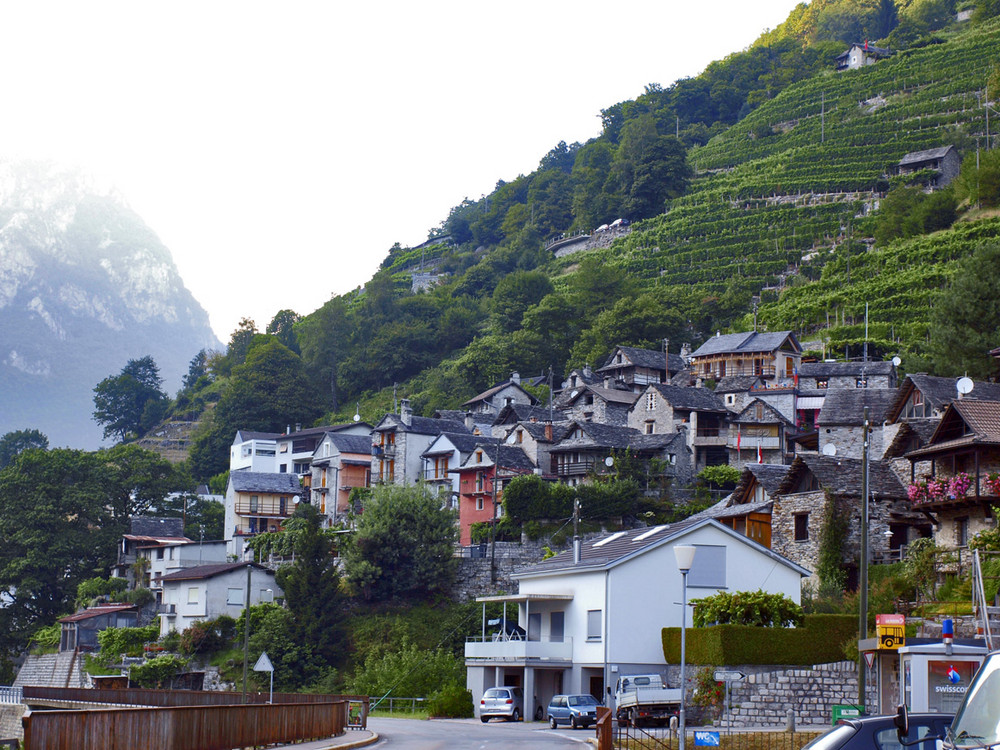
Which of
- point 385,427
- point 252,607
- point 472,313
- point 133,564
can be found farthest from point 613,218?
point 252,607

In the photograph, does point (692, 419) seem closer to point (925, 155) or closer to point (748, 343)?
point (748, 343)

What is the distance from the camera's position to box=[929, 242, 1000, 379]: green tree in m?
67.1

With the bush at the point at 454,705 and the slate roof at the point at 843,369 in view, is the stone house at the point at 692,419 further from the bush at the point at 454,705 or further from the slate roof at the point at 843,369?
the bush at the point at 454,705

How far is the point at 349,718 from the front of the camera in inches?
1446

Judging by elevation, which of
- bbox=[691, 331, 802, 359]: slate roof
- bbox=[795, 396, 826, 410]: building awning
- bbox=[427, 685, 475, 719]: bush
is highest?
bbox=[691, 331, 802, 359]: slate roof

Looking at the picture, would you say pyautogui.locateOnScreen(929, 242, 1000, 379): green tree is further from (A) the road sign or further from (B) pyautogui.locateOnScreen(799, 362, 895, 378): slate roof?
(A) the road sign

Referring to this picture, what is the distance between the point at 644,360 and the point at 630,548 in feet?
167

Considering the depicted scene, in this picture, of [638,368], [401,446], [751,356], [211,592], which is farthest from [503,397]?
[211,592]

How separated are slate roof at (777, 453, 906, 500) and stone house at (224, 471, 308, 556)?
1875 inches

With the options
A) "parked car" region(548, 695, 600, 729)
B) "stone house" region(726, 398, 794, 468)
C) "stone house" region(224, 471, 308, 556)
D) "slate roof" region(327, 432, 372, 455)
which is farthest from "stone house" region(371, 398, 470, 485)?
"parked car" region(548, 695, 600, 729)

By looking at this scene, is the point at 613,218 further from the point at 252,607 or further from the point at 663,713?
the point at 663,713

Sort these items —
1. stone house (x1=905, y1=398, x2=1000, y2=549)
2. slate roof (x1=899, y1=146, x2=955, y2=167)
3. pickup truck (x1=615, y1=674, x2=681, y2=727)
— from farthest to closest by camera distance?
slate roof (x1=899, y1=146, x2=955, y2=167) → stone house (x1=905, y1=398, x2=1000, y2=549) → pickup truck (x1=615, y1=674, x2=681, y2=727)

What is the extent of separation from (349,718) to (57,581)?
164ft

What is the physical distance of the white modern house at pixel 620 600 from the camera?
41219 mm
